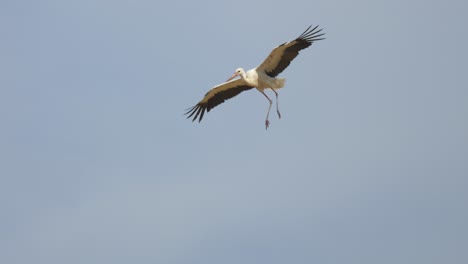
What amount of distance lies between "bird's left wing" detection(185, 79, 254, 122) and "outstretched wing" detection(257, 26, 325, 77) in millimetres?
1366

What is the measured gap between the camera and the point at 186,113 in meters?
34.1

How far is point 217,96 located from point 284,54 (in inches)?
103

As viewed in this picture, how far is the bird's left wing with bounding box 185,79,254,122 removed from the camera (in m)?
33.8

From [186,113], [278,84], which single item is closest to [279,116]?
[278,84]

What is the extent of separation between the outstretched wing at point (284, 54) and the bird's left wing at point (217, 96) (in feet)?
4.48

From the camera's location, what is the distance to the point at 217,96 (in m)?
34.1

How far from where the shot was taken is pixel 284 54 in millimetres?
32156

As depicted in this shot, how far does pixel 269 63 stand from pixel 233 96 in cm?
193

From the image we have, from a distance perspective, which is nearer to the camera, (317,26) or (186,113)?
(317,26)

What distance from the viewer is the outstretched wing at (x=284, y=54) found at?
31828 millimetres

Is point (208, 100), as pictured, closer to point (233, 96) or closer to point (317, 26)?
point (233, 96)

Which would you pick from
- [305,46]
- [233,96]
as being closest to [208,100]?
[233,96]

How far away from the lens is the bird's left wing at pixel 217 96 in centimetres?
3381

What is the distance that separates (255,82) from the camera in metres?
32.5
